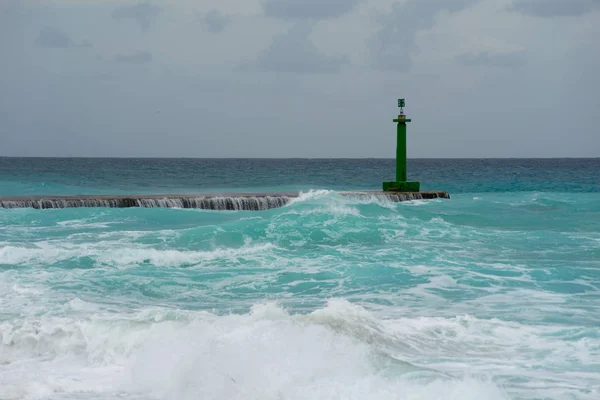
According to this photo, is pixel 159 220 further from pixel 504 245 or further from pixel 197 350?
pixel 197 350

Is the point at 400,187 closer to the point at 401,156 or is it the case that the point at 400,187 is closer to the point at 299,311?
the point at 401,156

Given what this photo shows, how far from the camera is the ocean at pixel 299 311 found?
5.77 m

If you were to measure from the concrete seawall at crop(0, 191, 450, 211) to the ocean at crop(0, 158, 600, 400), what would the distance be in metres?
2.21

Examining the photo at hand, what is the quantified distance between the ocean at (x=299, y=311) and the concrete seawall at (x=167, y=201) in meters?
2.21

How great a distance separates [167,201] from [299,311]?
13.0 meters

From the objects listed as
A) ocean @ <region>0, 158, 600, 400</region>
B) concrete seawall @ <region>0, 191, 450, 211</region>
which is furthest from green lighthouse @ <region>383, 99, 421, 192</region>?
ocean @ <region>0, 158, 600, 400</region>

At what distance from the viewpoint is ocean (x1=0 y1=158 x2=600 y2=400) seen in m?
5.77

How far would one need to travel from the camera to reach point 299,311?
8492mm

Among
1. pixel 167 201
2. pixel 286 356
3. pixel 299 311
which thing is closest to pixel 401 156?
pixel 167 201

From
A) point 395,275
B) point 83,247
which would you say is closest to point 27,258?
point 83,247

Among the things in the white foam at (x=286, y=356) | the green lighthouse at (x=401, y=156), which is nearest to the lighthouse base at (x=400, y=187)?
the green lighthouse at (x=401, y=156)

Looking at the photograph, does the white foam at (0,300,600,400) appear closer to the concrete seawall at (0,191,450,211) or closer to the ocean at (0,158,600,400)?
the ocean at (0,158,600,400)

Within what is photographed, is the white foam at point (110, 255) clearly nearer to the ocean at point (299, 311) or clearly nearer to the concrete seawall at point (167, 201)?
the ocean at point (299, 311)

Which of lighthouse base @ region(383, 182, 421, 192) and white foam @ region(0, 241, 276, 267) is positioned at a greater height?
lighthouse base @ region(383, 182, 421, 192)
